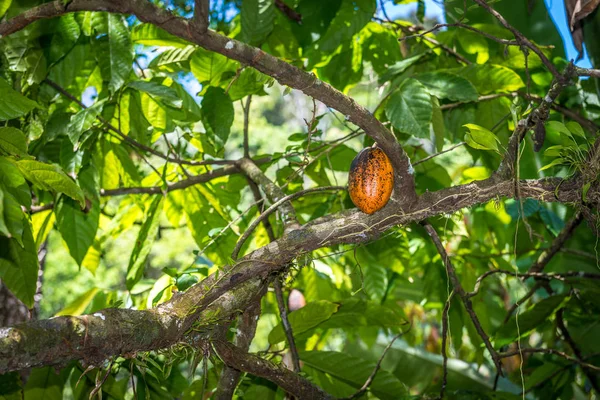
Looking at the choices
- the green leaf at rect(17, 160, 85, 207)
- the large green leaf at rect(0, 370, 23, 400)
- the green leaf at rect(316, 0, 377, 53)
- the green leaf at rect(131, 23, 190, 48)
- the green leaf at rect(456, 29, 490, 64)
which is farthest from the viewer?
the green leaf at rect(456, 29, 490, 64)

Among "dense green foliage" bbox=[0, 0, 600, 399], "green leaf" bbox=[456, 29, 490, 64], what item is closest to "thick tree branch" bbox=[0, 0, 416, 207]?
"dense green foliage" bbox=[0, 0, 600, 399]

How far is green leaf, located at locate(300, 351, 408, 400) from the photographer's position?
168 centimetres

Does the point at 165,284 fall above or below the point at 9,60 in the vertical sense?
below

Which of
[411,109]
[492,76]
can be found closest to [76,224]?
[411,109]

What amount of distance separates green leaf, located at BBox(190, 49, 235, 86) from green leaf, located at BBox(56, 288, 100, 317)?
72 centimetres

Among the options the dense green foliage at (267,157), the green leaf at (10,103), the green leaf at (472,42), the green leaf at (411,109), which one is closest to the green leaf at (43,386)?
the dense green foliage at (267,157)

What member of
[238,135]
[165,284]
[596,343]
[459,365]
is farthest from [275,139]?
[165,284]

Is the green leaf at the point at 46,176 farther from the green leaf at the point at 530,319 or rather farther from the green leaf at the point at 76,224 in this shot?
the green leaf at the point at 530,319

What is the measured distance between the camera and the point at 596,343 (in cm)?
245

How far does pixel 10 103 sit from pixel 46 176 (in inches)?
6.1

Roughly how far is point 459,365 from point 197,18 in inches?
102

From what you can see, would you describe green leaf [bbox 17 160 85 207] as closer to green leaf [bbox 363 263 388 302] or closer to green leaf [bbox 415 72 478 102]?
green leaf [bbox 415 72 478 102]

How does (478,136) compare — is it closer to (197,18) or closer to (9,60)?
(197,18)

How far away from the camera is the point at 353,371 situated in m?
1.71
